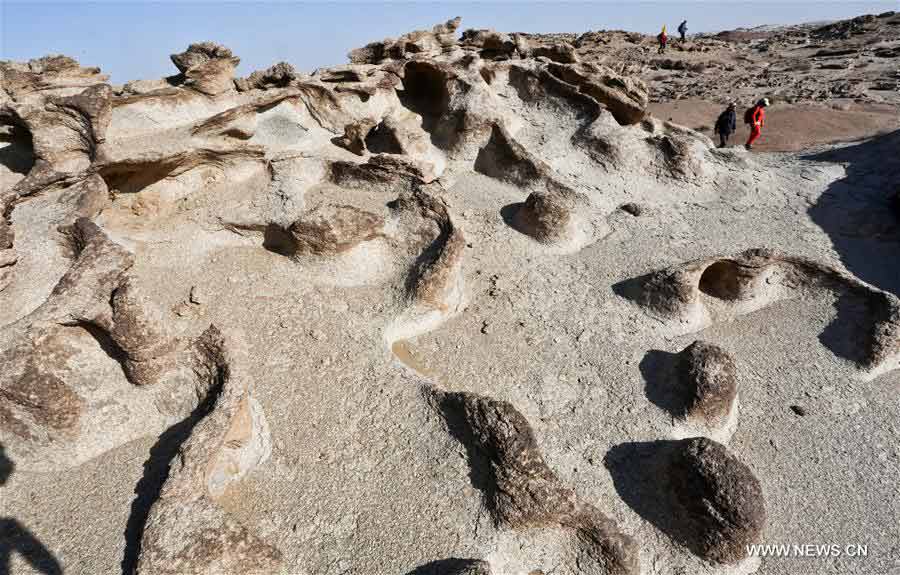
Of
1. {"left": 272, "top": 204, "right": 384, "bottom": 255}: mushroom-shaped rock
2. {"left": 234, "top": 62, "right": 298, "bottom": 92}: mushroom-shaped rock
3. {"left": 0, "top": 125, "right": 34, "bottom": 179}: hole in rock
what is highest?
{"left": 234, "top": 62, "right": 298, "bottom": 92}: mushroom-shaped rock

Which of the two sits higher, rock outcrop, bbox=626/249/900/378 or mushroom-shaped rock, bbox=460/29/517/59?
mushroom-shaped rock, bbox=460/29/517/59

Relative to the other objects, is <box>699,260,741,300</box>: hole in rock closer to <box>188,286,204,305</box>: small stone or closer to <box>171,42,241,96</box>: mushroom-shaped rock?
<box>188,286,204,305</box>: small stone

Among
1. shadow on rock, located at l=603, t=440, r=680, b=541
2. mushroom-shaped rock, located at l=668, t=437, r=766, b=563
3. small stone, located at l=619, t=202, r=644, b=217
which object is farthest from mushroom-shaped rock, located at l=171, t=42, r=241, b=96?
mushroom-shaped rock, located at l=668, t=437, r=766, b=563

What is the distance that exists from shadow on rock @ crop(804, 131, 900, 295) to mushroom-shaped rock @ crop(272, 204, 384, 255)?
653 centimetres

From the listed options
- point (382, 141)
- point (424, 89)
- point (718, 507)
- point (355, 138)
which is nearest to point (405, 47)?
point (424, 89)

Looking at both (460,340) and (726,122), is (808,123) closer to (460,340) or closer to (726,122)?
(726,122)

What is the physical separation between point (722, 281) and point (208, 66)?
307 inches

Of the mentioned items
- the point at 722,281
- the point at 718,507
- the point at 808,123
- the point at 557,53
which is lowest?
the point at 718,507

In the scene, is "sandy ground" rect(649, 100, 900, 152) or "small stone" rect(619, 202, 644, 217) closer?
"small stone" rect(619, 202, 644, 217)

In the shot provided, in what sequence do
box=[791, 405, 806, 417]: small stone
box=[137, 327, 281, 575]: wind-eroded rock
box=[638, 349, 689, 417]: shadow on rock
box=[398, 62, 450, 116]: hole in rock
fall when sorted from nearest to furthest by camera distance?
box=[137, 327, 281, 575]: wind-eroded rock, box=[638, 349, 689, 417]: shadow on rock, box=[791, 405, 806, 417]: small stone, box=[398, 62, 450, 116]: hole in rock

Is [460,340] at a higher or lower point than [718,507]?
higher

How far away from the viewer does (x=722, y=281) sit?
6.52 meters

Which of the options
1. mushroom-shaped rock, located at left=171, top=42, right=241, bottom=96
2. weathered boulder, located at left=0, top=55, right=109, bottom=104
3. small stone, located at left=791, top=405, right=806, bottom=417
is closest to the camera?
small stone, located at left=791, top=405, right=806, bottom=417

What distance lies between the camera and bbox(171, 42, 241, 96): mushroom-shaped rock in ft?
24.6
